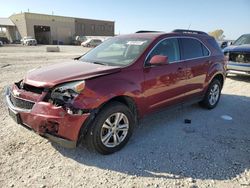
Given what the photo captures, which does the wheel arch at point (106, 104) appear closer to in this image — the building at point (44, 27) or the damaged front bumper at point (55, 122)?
the damaged front bumper at point (55, 122)

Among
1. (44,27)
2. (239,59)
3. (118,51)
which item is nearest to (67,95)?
(118,51)

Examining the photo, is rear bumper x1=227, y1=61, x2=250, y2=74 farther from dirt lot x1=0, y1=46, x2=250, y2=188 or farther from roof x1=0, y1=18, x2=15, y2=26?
roof x1=0, y1=18, x2=15, y2=26

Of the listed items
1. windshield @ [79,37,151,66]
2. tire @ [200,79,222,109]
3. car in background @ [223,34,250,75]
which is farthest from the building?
windshield @ [79,37,151,66]

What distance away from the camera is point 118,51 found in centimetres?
448

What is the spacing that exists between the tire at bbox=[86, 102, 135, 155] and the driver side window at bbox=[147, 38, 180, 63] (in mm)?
1136

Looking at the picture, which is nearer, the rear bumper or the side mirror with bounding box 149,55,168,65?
the side mirror with bounding box 149,55,168,65

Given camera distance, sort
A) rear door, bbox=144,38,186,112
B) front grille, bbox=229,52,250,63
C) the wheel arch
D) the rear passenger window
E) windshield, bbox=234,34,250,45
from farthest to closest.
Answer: windshield, bbox=234,34,250,45 < front grille, bbox=229,52,250,63 < the rear passenger window < rear door, bbox=144,38,186,112 < the wheel arch

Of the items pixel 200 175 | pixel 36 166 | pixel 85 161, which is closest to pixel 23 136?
pixel 36 166

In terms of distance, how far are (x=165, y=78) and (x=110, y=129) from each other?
1.42 meters

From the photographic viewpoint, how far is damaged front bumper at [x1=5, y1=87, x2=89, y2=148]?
10.1ft

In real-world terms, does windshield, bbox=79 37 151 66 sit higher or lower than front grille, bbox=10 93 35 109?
higher

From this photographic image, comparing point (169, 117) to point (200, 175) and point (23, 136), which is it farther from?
point (23, 136)

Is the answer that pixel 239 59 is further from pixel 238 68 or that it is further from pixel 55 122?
pixel 55 122

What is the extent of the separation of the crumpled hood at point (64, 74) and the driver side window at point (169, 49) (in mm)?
949
